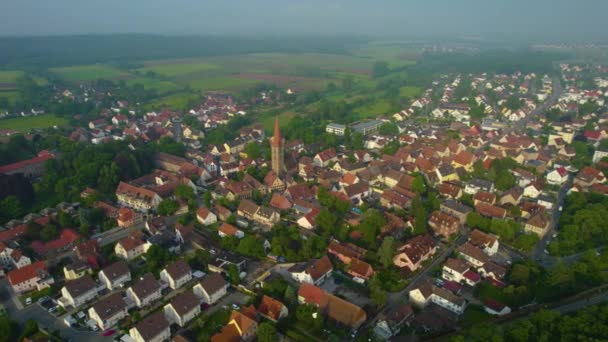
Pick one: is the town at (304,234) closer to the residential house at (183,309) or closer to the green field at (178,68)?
the residential house at (183,309)

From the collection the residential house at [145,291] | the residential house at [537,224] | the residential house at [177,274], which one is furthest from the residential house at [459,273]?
the residential house at [145,291]

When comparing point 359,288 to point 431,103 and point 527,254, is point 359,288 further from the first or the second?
point 431,103

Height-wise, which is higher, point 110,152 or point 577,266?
point 110,152

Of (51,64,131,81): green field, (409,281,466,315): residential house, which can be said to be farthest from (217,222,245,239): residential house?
(51,64,131,81): green field

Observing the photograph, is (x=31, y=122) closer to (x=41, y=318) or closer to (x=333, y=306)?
(x=41, y=318)

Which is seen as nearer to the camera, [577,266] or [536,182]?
[577,266]

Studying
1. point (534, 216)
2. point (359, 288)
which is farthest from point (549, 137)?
point (359, 288)
